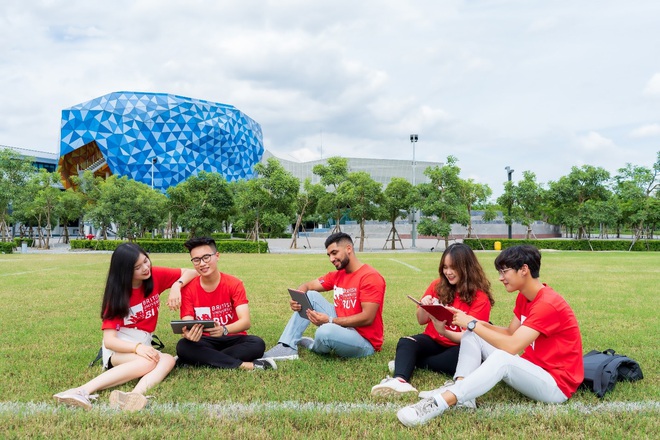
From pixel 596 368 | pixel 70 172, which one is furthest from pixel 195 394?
pixel 70 172

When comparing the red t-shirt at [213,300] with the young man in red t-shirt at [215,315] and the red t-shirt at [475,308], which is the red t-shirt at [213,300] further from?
the red t-shirt at [475,308]

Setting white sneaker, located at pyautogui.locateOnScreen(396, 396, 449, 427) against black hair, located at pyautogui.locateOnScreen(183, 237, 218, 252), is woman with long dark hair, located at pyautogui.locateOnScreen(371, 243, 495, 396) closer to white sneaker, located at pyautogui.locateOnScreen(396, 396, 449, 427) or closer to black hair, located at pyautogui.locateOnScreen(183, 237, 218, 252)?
white sneaker, located at pyautogui.locateOnScreen(396, 396, 449, 427)

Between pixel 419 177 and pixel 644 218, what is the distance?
4315 centimetres

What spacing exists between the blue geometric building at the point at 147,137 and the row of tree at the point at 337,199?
26.1 m

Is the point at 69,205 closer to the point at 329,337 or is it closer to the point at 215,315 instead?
the point at 215,315

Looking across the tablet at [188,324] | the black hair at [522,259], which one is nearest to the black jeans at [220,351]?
the tablet at [188,324]

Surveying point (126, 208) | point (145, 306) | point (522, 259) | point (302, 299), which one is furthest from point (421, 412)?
point (126, 208)

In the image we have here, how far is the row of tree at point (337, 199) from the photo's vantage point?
102 ft

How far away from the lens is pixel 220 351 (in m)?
4.72

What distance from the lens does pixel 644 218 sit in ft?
107

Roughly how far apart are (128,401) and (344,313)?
7.07 feet

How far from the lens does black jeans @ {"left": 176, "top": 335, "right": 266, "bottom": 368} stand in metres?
4.61

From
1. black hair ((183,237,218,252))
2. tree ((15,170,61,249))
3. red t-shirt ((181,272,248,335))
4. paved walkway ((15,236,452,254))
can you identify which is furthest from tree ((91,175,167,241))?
black hair ((183,237,218,252))

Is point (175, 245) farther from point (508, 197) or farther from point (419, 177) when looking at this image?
point (419, 177)
